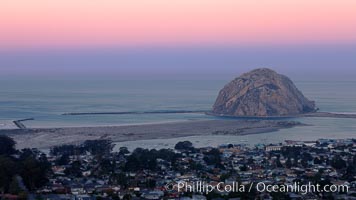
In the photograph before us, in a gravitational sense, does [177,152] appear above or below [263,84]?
below

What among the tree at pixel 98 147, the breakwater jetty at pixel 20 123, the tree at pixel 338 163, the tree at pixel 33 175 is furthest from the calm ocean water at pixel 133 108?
the tree at pixel 33 175

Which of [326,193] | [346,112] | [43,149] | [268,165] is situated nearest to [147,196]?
[326,193]

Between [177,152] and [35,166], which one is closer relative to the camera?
[35,166]

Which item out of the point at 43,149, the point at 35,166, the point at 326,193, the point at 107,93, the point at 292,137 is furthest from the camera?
the point at 107,93

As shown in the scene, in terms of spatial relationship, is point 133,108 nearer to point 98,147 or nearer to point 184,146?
point 184,146

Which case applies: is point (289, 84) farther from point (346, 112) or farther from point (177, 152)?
point (177, 152)

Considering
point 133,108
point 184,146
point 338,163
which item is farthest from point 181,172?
point 133,108

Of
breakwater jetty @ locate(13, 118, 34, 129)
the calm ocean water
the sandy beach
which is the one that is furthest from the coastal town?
breakwater jetty @ locate(13, 118, 34, 129)
